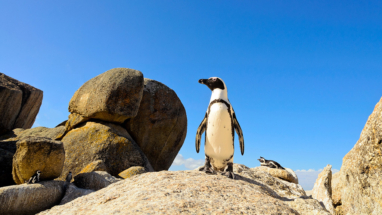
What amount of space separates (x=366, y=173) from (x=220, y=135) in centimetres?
283

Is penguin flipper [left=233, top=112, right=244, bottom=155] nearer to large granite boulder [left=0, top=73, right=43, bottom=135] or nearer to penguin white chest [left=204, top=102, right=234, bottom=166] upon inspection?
penguin white chest [left=204, top=102, right=234, bottom=166]

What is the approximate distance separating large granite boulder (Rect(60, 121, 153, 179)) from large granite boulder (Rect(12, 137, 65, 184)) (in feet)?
9.20

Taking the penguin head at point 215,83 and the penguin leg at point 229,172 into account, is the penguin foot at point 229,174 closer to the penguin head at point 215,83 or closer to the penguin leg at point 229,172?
the penguin leg at point 229,172

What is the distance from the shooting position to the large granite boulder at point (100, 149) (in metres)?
9.66

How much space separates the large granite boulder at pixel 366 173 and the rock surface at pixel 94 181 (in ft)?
19.1

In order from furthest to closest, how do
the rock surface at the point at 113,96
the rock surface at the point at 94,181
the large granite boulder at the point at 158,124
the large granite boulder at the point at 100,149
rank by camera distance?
the large granite boulder at the point at 158,124 < the rock surface at the point at 113,96 < the large granite boulder at the point at 100,149 < the rock surface at the point at 94,181

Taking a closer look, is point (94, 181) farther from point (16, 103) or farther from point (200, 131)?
point (16, 103)

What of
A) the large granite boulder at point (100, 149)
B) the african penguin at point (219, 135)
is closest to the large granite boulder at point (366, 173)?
the african penguin at point (219, 135)

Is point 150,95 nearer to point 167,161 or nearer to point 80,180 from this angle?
point 167,161

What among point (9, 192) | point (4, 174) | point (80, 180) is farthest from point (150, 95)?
point (9, 192)

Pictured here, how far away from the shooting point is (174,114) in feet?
40.5

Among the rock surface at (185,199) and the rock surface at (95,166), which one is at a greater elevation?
the rock surface at (95,166)

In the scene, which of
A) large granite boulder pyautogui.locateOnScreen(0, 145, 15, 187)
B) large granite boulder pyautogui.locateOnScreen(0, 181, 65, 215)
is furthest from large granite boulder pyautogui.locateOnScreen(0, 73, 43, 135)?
large granite boulder pyautogui.locateOnScreen(0, 181, 65, 215)

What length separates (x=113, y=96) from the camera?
1048 centimetres
